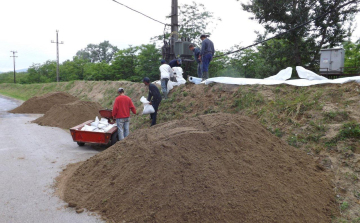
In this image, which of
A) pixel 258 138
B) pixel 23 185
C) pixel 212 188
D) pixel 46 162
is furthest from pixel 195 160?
pixel 46 162

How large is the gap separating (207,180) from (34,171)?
436 cm

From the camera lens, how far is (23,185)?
5.50m

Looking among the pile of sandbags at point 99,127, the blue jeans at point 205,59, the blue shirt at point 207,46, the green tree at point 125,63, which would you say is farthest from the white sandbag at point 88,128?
the green tree at point 125,63

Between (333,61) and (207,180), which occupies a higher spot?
(333,61)

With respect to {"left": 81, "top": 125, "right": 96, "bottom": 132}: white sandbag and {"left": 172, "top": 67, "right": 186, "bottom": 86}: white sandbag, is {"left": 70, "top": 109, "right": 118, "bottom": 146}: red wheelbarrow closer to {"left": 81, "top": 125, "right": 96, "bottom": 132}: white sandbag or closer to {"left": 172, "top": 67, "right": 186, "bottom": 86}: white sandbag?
{"left": 81, "top": 125, "right": 96, "bottom": 132}: white sandbag

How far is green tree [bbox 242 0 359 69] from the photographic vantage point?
607 inches

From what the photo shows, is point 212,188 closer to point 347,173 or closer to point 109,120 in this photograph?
point 347,173

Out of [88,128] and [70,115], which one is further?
[70,115]

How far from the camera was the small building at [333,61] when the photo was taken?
1283cm

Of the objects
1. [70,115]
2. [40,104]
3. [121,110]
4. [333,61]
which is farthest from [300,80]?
[40,104]

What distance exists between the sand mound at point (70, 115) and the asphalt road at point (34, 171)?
828mm

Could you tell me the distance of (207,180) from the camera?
167 inches

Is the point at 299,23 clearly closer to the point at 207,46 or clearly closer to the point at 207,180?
Answer: the point at 207,46

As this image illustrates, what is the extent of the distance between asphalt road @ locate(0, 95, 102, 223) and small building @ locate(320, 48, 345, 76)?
1130cm
